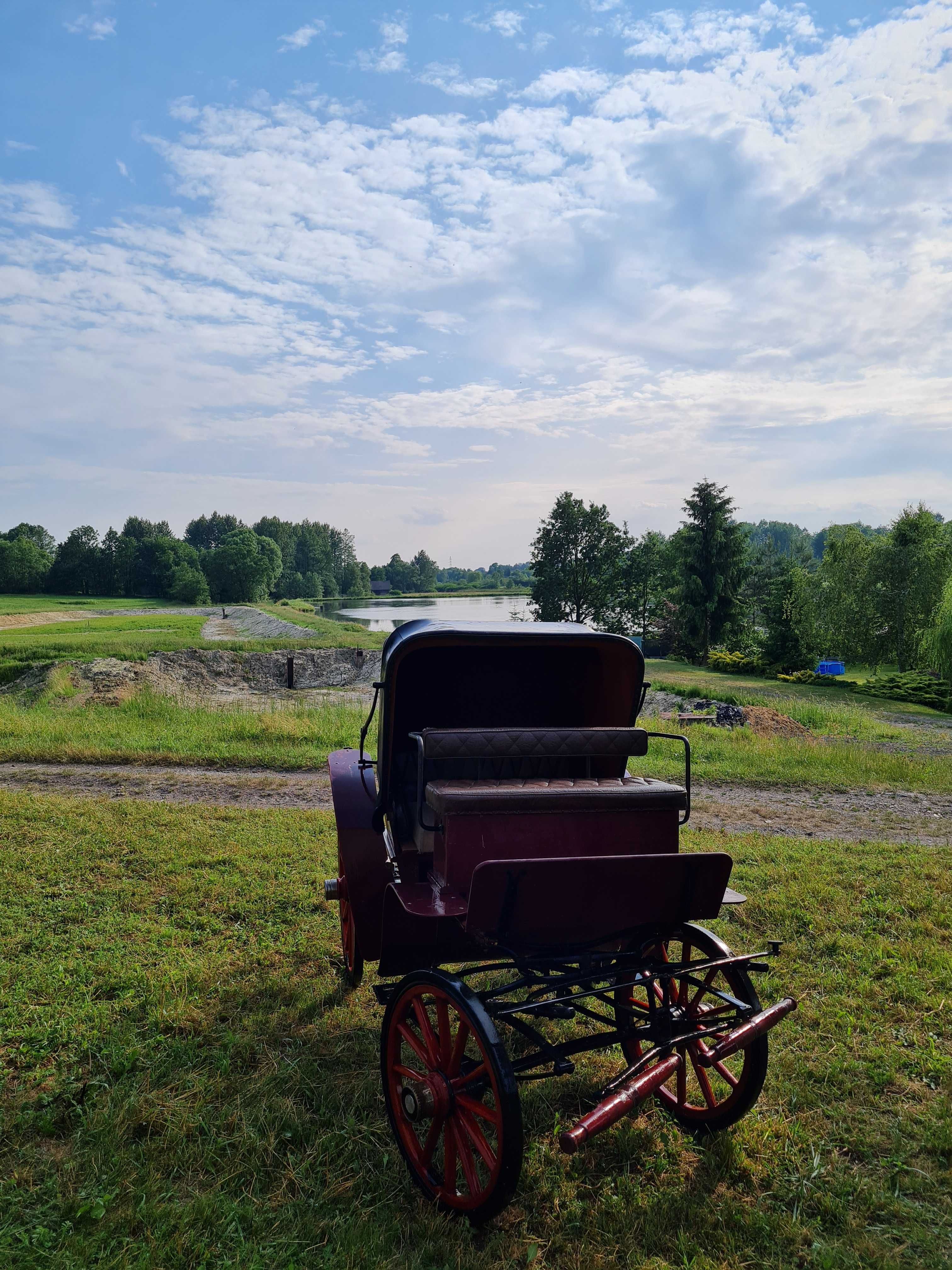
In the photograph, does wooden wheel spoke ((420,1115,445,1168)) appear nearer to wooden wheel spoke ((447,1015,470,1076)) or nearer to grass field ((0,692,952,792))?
wooden wheel spoke ((447,1015,470,1076))

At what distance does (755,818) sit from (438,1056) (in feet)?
22.9

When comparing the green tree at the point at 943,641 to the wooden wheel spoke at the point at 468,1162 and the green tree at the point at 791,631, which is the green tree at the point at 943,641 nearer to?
the green tree at the point at 791,631

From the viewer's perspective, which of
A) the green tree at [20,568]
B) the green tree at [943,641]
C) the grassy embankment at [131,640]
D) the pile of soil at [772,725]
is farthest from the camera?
the green tree at [20,568]

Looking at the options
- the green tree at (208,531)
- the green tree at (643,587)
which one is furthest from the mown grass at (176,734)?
the green tree at (208,531)

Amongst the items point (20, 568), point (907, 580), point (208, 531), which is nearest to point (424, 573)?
point (208, 531)

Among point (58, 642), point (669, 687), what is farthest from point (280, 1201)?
point (58, 642)

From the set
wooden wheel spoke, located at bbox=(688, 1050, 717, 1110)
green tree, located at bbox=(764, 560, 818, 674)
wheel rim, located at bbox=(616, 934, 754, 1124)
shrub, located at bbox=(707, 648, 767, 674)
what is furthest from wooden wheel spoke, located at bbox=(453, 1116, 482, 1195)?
shrub, located at bbox=(707, 648, 767, 674)

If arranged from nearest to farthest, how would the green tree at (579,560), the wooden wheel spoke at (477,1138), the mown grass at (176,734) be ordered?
the wooden wheel spoke at (477,1138) < the mown grass at (176,734) < the green tree at (579,560)

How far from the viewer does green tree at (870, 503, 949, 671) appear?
37000 mm

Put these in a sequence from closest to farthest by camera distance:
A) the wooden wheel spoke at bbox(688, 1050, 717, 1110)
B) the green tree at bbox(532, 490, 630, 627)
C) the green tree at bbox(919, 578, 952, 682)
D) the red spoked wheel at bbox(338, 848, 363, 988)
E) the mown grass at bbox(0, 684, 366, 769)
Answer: the wooden wheel spoke at bbox(688, 1050, 717, 1110) → the red spoked wheel at bbox(338, 848, 363, 988) → the mown grass at bbox(0, 684, 366, 769) → the green tree at bbox(919, 578, 952, 682) → the green tree at bbox(532, 490, 630, 627)

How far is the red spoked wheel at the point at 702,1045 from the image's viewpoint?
3.07 meters

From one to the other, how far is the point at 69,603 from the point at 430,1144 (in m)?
74.5

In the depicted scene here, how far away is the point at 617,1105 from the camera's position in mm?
2457

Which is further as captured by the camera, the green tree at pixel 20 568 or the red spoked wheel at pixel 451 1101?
the green tree at pixel 20 568
